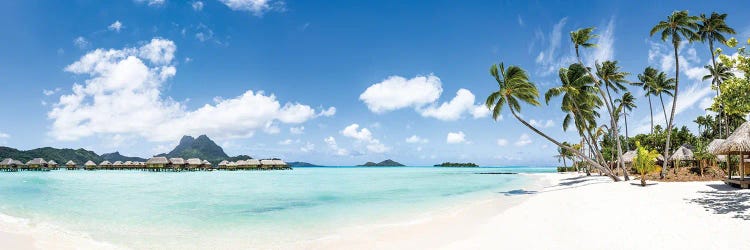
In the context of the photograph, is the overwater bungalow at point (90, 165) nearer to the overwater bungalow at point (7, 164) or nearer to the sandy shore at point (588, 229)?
the overwater bungalow at point (7, 164)

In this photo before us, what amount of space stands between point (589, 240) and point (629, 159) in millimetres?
33610

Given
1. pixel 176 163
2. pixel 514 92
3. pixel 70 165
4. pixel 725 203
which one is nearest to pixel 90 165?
→ pixel 70 165

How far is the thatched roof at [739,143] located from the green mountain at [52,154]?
5926 inches

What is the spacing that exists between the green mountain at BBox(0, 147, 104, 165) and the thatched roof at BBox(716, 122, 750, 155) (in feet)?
494

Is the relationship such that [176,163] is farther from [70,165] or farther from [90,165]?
[70,165]

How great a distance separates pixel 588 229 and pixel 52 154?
555 feet

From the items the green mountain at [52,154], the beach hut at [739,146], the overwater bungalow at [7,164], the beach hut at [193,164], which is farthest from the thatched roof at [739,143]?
the green mountain at [52,154]

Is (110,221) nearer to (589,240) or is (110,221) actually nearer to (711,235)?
(589,240)

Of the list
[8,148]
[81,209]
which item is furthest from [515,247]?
[8,148]

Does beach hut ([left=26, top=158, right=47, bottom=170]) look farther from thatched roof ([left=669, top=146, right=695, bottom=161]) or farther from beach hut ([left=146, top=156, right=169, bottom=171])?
thatched roof ([left=669, top=146, right=695, bottom=161])

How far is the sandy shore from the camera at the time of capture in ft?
22.3

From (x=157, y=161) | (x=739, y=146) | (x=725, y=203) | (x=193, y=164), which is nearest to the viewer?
(x=725, y=203)

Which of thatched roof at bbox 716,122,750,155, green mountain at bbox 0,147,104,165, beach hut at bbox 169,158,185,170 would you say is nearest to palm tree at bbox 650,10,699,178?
thatched roof at bbox 716,122,750,155

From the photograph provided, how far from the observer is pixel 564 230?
324 inches
